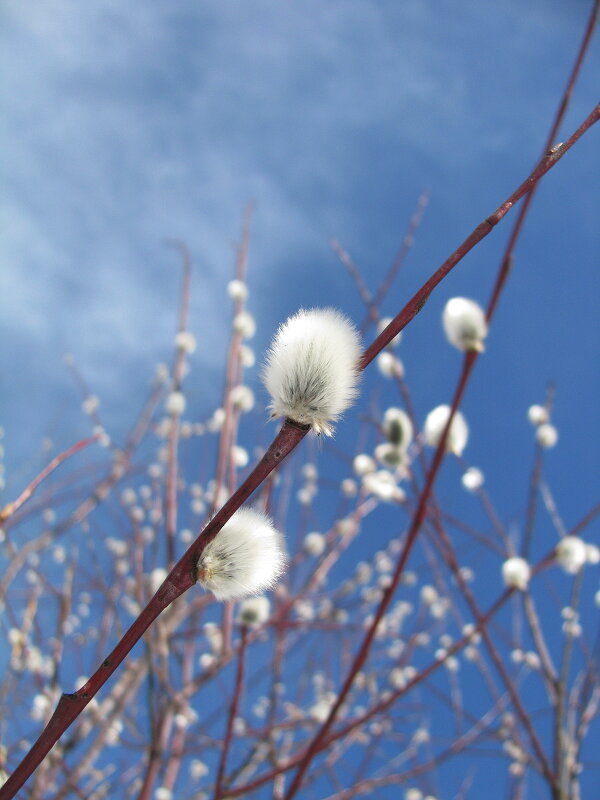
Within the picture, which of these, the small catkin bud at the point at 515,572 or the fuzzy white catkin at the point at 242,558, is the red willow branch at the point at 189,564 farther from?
the small catkin bud at the point at 515,572

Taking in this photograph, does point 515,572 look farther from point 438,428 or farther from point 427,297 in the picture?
point 427,297

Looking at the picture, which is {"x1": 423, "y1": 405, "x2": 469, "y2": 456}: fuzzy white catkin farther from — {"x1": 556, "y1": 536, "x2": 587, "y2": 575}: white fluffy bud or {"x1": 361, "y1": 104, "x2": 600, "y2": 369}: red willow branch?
{"x1": 361, "y1": 104, "x2": 600, "y2": 369}: red willow branch

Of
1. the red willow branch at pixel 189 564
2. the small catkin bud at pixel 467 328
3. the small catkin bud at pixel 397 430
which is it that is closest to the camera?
the red willow branch at pixel 189 564

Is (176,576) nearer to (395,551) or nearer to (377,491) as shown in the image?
(377,491)

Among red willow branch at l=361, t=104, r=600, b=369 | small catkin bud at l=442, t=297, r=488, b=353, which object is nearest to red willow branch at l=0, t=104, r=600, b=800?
red willow branch at l=361, t=104, r=600, b=369

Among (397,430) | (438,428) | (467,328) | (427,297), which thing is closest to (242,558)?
(427,297)

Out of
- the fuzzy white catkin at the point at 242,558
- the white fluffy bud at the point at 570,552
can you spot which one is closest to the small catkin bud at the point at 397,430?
the white fluffy bud at the point at 570,552

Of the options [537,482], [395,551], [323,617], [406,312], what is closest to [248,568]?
[406,312]
